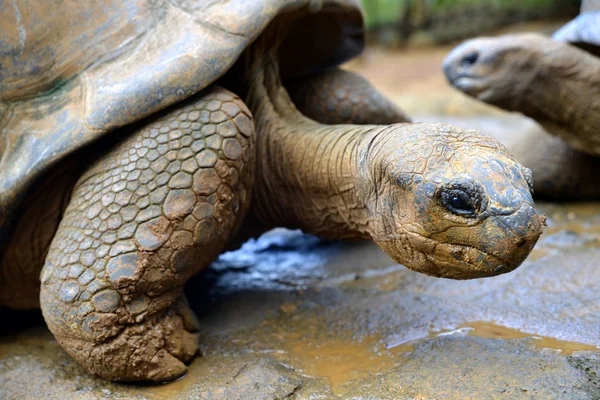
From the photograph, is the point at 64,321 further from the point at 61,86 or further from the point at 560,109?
the point at 560,109

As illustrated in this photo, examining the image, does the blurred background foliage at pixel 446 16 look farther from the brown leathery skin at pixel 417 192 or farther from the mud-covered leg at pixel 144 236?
the mud-covered leg at pixel 144 236

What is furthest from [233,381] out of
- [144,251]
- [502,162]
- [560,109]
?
[560,109]

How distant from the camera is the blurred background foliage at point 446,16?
1145 centimetres

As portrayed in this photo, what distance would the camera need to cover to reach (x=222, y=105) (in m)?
2.19

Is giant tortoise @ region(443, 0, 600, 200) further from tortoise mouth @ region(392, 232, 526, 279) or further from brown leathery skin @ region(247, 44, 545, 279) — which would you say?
tortoise mouth @ region(392, 232, 526, 279)

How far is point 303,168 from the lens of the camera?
239 cm

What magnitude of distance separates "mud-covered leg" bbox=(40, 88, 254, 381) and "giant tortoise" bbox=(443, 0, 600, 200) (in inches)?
86.8

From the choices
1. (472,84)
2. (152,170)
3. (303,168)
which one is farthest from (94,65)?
(472,84)

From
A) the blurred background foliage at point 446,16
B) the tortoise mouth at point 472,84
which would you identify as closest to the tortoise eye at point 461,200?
the tortoise mouth at point 472,84

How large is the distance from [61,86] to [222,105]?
1.97 ft

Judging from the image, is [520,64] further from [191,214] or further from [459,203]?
[191,214]

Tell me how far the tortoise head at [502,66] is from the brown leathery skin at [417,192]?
180cm

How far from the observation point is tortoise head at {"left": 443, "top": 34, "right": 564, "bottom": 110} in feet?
12.4

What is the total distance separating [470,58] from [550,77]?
0.50m
